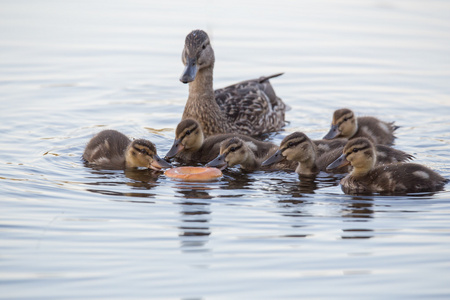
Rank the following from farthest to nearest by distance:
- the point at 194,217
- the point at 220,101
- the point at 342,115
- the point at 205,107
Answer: the point at 220,101 < the point at 205,107 < the point at 342,115 < the point at 194,217

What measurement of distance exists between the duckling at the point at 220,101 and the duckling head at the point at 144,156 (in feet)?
3.65

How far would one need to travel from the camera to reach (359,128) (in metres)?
7.86

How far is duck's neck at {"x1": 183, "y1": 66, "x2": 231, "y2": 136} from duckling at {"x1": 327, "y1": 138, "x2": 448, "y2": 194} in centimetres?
185

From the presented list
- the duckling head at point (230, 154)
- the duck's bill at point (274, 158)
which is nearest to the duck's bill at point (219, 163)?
the duckling head at point (230, 154)

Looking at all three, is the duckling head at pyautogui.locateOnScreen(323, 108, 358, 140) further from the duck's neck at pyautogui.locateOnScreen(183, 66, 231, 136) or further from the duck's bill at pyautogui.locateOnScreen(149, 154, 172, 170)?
the duck's bill at pyautogui.locateOnScreen(149, 154, 172, 170)

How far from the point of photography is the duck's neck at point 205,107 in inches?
312

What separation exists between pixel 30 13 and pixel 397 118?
6012 mm

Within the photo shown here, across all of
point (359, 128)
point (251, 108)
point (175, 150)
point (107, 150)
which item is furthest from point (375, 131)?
point (107, 150)

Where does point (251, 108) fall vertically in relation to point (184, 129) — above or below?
above

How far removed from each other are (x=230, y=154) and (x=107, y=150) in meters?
1.03

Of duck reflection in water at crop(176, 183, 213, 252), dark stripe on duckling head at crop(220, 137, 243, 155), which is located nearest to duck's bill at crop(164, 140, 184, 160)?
dark stripe on duckling head at crop(220, 137, 243, 155)

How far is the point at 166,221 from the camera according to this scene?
511 cm

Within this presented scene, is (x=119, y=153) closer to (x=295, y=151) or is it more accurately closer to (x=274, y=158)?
(x=274, y=158)

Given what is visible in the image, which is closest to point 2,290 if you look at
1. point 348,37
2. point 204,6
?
point 348,37
